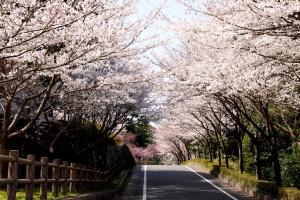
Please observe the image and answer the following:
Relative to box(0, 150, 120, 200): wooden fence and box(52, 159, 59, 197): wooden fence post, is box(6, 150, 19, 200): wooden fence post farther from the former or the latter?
box(52, 159, 59, 197): wooden fence post

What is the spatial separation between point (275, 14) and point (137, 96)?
16.3 m

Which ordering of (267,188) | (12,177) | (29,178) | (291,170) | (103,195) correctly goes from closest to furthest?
(12,177), (29,178), (103,195), (267,188), (291,170)

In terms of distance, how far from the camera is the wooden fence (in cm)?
773

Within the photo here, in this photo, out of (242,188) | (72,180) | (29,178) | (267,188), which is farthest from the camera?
(242,188)

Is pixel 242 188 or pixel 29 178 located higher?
pixel 29 178

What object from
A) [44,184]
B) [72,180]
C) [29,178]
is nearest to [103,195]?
[72,180]

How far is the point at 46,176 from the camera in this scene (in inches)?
397

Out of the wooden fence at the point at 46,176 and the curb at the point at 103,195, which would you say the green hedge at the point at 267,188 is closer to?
the curb at the point at 103,195

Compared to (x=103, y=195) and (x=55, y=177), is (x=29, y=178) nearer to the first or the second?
(x=55, y=177)

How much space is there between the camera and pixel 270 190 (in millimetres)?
15500

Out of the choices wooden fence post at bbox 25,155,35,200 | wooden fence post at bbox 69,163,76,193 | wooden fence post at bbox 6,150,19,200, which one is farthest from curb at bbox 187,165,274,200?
wooden fence post at bbox 6,150,19,200

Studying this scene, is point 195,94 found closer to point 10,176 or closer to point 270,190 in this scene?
point 270,190

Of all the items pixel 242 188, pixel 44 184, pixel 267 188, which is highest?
pixel 44 184

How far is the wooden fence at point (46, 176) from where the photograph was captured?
25.4 ft
